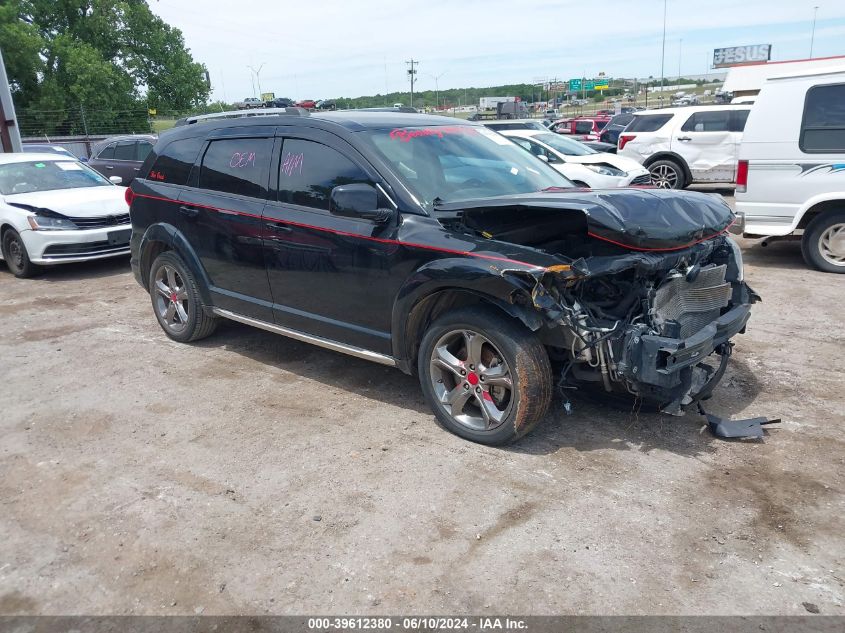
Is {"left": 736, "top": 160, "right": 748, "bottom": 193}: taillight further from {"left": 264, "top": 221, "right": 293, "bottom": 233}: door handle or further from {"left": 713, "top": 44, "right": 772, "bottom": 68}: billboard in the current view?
{"left": 713, "top": 44, "right": 772, "bottom": 68}: billboard

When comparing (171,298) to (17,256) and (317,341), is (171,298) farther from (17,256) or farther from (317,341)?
(17,256)

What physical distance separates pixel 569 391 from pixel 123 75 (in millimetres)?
52092

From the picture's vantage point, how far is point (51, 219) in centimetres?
911

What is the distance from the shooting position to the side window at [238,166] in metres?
5.18

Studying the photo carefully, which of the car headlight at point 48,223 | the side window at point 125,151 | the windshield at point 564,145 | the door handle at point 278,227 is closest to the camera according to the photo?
the door handle at point 278,227

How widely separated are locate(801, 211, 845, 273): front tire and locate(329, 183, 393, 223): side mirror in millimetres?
6104

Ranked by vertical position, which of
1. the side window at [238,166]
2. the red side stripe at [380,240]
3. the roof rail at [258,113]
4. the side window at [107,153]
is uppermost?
the roof rail at [258,113]

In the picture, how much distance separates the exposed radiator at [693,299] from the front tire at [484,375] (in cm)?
78

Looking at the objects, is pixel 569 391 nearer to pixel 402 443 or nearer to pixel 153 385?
pixel 402 443

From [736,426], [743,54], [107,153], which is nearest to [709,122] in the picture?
[736,426]

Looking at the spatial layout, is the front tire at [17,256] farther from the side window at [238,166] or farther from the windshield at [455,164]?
the windshield at [455,164]

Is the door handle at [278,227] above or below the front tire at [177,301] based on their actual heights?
above

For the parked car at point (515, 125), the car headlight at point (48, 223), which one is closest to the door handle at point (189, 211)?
the car headlight at point (48, 223)

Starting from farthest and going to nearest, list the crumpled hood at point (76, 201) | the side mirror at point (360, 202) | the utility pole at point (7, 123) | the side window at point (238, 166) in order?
1. the utility pole at point (7, 123)
2. the crumpled hood at point (76, 201)
3. the side window at point (238, 166)
4. the side mirror at point (360, 202)
